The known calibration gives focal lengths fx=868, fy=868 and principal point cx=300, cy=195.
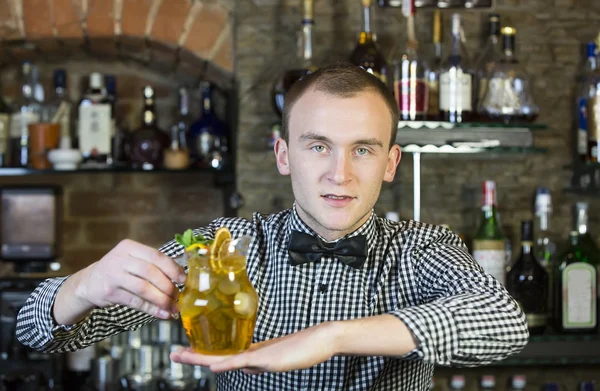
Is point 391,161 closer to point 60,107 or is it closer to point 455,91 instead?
point 455,91

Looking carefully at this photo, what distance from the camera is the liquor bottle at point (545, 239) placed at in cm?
275

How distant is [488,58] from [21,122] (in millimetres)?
1542

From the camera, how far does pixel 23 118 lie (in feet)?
9.33

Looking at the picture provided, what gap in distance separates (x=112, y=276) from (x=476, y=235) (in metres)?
1.79

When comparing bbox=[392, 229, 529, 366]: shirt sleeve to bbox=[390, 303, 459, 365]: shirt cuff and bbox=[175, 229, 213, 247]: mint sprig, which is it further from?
bbox=[175, 229, 213, 247]: mint sprig

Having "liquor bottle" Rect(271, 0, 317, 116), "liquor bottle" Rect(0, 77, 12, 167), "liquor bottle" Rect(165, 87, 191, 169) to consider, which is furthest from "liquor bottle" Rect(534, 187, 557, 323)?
"liquor bottle" Rect(0, 77, 12, 167)

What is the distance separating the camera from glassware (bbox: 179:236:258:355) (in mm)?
1141

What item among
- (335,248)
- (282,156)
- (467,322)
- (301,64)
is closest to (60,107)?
(301,64)

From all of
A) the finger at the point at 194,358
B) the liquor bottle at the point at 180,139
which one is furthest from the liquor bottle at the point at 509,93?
the finger at the point at 194,358

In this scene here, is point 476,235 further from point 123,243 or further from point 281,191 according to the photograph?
point 123,243

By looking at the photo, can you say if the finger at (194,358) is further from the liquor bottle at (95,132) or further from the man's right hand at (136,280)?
the liquor bottle at (95,132)

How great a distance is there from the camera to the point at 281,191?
2799 mm

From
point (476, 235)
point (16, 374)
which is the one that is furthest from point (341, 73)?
point (16, 374)

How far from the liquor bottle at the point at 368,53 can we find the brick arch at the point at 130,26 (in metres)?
0.42
